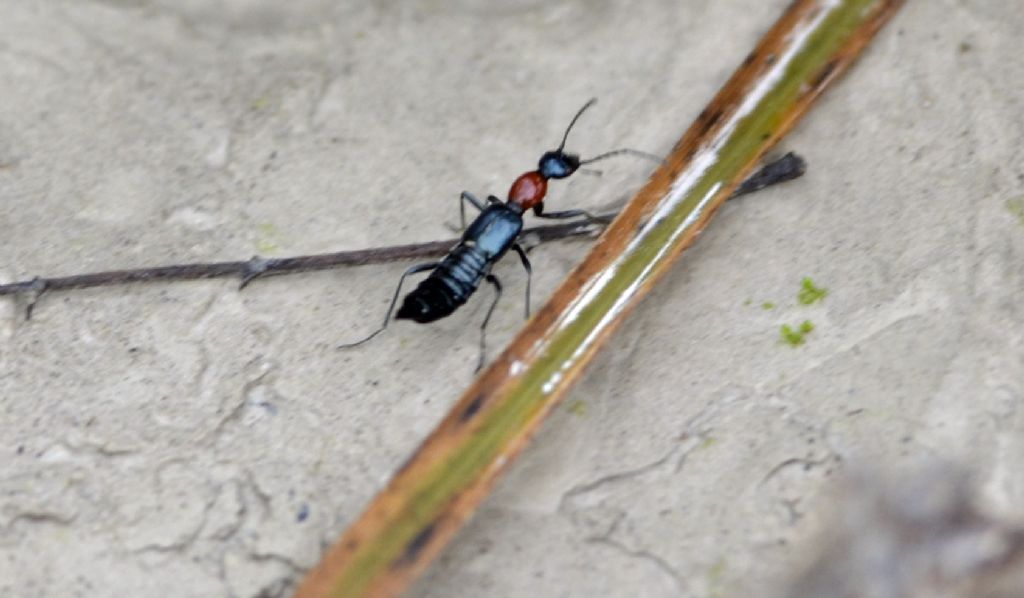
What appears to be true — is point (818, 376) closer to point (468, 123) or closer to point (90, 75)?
point (468, 123)

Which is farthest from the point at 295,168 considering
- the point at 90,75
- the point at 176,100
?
the point at 90,75

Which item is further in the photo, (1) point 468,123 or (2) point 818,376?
(1) point 468,123

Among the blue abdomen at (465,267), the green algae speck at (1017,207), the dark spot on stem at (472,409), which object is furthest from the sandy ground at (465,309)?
the dark spot on stem at (472,409)

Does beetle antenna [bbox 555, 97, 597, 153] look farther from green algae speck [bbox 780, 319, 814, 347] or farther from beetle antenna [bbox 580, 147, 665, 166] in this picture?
green algae speck [bbox 780, 319, 814, 347]

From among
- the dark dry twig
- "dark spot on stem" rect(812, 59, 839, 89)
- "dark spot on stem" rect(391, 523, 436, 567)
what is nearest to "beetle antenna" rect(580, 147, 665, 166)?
the dark dry twig

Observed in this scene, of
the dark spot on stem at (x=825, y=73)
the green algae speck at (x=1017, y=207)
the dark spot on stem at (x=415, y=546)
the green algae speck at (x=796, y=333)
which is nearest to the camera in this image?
the dark spot on stem at (x=415, y=546)

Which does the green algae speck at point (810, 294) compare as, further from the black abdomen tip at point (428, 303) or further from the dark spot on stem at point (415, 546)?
the dark spot on stem at point (415, 546)
